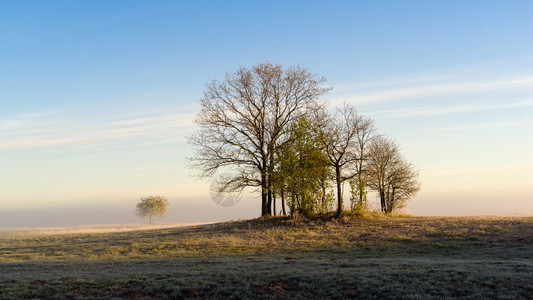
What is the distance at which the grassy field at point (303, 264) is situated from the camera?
34.2 ft

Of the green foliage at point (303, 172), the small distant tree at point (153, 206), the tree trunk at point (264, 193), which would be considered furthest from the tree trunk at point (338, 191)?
the small distant tree at point (153, 206)

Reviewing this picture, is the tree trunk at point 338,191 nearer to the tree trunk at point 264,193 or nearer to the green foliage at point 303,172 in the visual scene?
the green foliage at point 303,172

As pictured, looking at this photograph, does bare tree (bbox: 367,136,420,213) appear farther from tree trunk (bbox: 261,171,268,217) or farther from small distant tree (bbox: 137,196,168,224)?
small distant tree (bbox: 137,196,168,224)

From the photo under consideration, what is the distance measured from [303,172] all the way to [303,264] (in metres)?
15.5

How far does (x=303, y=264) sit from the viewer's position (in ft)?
49.9

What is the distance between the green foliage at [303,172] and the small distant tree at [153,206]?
58.3 meters

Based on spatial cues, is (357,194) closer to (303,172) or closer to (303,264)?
(303,172)

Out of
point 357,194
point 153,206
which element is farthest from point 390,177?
point 153,206

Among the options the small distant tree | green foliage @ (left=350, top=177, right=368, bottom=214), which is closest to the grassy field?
green foliage @ (left=350, top=177, right=368, bottom=214)

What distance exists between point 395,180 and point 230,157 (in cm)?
1879

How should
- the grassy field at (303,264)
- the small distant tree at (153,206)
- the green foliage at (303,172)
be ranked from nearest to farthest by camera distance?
the grassy field at (303,264)
the green foliage at (303,172)
the small distant tree at (153,206)

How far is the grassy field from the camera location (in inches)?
410

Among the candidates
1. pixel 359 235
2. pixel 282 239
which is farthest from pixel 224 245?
pixel 359 235

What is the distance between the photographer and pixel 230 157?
3381cm
